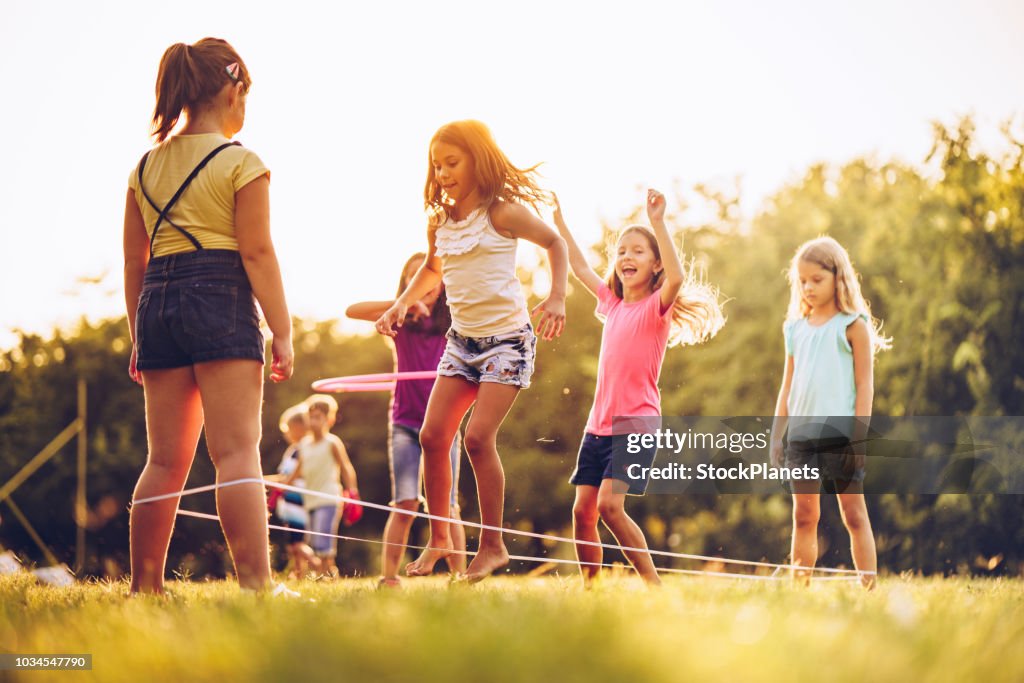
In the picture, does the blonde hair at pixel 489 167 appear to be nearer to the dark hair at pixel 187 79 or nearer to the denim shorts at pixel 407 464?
the dark hair at pixel 187 79

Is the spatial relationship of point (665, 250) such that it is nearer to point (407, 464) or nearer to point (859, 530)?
point (859, 530)

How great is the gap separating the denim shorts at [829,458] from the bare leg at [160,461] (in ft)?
9.75

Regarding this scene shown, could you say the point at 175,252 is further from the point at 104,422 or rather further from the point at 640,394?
the point at 104,422

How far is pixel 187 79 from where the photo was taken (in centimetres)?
398

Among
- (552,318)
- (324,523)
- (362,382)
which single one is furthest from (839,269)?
(324,523)

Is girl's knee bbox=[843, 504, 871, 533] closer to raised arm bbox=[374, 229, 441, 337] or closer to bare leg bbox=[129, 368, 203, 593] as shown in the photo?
raised arm bbox=[374, 229, 441, 337]

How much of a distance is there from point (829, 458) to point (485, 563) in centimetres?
189

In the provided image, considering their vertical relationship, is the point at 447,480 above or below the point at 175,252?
below

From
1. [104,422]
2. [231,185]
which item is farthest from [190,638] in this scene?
[104,422]

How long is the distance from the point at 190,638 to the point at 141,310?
66.1 inches

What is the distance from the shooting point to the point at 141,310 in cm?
391

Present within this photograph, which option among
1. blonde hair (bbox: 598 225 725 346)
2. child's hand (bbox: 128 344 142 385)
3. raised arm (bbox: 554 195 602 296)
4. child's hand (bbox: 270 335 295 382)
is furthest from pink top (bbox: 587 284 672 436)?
child's hand (bbox: 128 344 142 385)

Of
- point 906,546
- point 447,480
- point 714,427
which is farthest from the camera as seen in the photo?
point 714,427

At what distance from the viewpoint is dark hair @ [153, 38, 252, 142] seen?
3980mm
